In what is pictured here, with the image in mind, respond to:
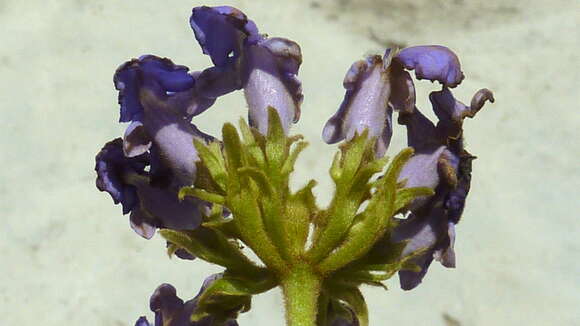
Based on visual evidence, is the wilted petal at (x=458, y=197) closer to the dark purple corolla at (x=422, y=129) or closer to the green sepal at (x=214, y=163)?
the dark purple corolla at (x=422, y=129)

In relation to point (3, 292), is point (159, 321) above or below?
below

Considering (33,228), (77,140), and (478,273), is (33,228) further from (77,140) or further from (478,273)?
(478,273)

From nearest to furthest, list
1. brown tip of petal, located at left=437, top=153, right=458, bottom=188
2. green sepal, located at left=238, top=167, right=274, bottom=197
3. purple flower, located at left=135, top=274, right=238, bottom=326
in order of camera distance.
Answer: green sepal, located at left=238, top=167, right=274, bottom=197 < brown tip of petal, located at left=437, top=153, right=458, bottom=188 < purple flower, located at left=135, top=274, right=238, bottom=326

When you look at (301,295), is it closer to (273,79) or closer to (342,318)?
(342,318)

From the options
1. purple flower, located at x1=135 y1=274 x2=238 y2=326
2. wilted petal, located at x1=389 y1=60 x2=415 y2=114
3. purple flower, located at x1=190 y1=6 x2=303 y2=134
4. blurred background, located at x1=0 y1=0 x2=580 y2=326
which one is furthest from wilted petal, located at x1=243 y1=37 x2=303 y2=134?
blurred background, located at x1=0 y1=0 x2=580 y2=326

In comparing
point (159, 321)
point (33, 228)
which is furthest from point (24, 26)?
point (159, 321)

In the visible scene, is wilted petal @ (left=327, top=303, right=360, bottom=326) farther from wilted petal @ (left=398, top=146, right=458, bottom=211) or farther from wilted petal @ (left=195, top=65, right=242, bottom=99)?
wilted petal @ (left=195, top=65, right=242, bottom=99)

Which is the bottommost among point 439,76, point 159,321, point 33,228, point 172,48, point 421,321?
point 159,321

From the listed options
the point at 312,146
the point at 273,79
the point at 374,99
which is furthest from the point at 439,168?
the point at 312,146
